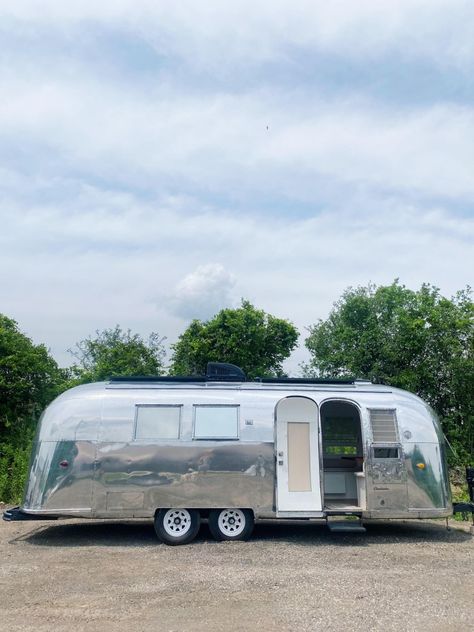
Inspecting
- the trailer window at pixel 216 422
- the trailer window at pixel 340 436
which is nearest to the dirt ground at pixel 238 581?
the trailer window at pixel 340 436

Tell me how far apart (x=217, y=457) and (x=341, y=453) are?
3.40 m

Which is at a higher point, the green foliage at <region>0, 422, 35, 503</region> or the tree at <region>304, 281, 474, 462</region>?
the tree at <region>304, 281, 474, 462</region>

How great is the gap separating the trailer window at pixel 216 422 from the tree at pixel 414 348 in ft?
49.1

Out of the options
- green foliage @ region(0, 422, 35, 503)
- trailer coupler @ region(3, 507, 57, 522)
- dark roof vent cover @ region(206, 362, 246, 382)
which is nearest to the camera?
trailer coupler @ region(3, 507, 57, 522)

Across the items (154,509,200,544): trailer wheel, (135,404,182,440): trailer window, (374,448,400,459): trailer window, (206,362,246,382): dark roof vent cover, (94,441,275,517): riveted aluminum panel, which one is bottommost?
(154,509,200,544): trailer wheel

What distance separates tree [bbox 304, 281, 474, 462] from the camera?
2494 centimetres

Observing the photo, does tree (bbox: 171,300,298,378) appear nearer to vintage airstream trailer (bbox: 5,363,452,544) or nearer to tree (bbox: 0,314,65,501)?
tree (bbox: 0,314,65,501)

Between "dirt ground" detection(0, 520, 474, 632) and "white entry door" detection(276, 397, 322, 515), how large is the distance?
2.40ft

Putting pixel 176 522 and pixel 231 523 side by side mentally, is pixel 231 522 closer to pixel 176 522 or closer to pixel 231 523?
pixel 231 523

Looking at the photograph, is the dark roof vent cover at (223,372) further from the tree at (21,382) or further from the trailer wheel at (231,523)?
the tree at (21,382)

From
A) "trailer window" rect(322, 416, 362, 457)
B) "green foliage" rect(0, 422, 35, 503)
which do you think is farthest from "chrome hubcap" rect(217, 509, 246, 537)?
"green foliage" rect(0, 422, 35, 503)

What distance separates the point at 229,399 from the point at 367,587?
4.39 m

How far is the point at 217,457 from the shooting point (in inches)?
438

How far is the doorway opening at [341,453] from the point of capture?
12.9 m
